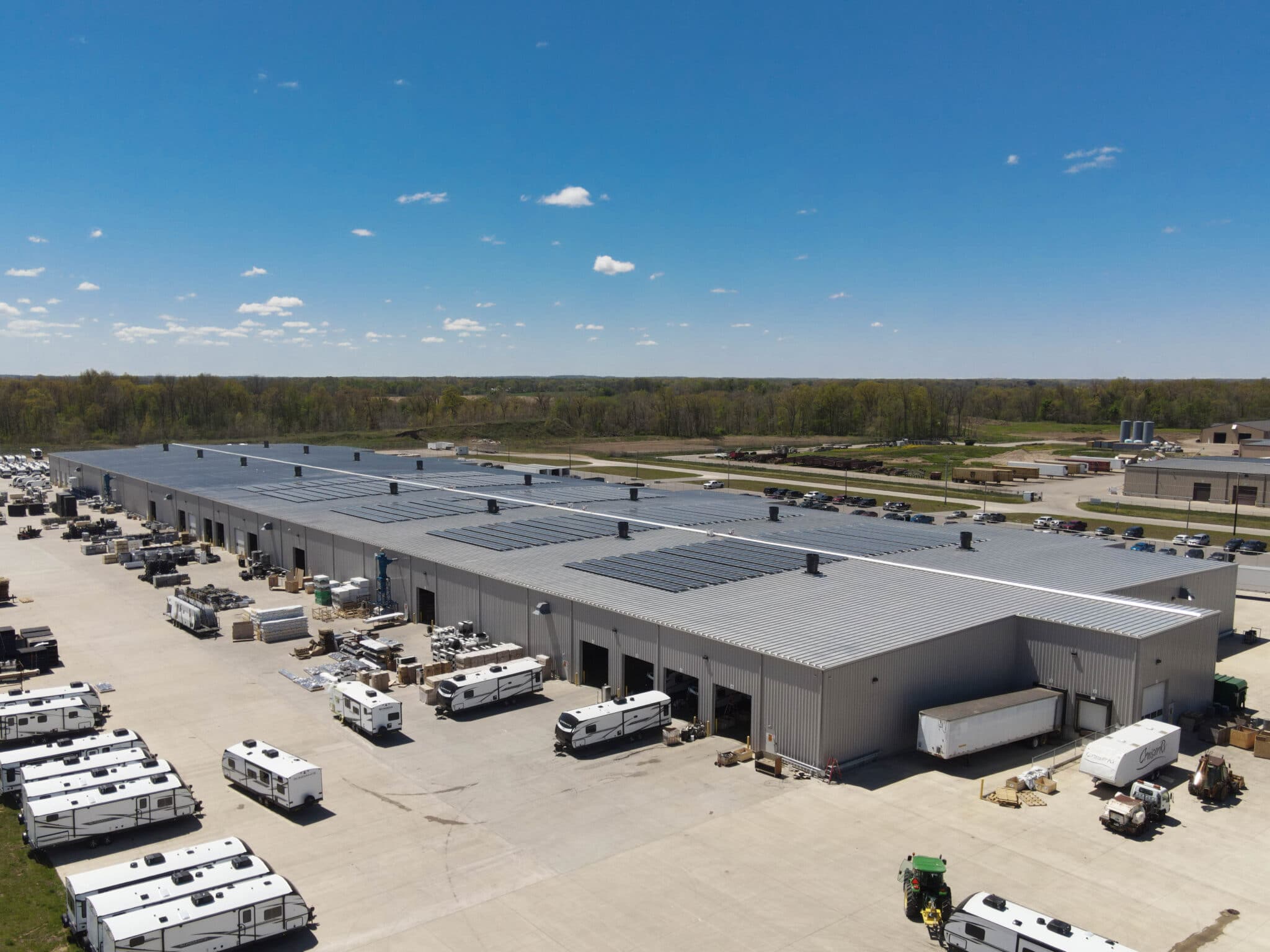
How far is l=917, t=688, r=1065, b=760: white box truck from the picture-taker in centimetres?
3048

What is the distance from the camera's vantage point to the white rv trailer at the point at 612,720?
32.1 metres

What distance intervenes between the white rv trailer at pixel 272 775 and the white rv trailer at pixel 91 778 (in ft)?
6.81

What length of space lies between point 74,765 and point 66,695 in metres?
8.49

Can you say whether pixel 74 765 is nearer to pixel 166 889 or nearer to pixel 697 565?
pixel 166 889

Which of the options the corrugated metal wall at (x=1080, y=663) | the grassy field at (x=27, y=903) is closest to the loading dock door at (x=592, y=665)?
the corrugated metal wall at (x=1080, y=663)

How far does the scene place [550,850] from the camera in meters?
25.2

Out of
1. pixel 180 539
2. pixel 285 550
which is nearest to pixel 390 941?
pixel 285 550

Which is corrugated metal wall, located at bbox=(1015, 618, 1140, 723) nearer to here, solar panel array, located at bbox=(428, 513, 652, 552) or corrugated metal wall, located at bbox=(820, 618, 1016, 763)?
corrugated metal wall, located at bbox=(820, 618, 1016, 763)

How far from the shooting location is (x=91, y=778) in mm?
27359

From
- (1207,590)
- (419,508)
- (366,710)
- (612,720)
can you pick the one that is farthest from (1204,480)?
(366,710)

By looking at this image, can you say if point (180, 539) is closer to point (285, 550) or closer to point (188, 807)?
point (285, 550)

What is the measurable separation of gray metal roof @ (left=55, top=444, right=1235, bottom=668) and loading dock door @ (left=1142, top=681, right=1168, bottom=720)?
2175mm

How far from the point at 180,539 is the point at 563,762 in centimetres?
5801

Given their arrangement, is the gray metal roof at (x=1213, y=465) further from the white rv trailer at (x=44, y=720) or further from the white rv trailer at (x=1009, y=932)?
the white rv trailer at (x=44, y=720)
